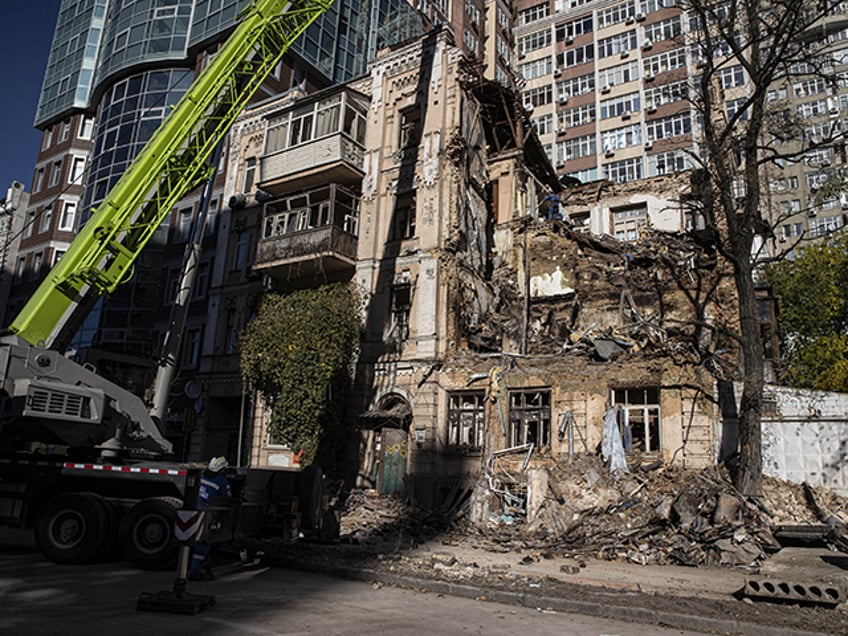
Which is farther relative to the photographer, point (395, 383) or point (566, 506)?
point (395, 383)

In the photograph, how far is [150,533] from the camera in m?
10.1

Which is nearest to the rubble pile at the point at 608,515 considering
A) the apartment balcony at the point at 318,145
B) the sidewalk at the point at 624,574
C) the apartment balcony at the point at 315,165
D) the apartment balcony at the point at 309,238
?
the sidewalk at the point at 624,574

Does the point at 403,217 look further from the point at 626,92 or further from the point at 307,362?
the point at 626,92

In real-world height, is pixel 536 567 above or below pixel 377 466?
below

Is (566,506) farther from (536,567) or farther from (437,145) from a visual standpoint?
(437,145)

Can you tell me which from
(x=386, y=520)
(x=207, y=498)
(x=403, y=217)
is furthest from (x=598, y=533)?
(x=403, y=217)

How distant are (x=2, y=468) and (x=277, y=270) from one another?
13556 mm

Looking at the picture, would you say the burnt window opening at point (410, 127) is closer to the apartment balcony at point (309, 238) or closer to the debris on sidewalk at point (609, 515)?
the apartment balcony at point (309, 238)

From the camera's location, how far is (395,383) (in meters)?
21.2

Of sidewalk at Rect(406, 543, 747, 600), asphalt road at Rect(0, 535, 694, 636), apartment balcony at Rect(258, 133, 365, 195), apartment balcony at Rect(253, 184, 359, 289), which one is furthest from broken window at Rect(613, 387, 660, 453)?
apartment balcony at Rect(258, 133, 365, 195)

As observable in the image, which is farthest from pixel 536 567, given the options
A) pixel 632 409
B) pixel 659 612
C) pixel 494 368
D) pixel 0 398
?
pixel 0 398

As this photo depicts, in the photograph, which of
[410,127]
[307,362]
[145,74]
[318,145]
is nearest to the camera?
[307,362]

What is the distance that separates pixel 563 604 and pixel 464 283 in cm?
1500

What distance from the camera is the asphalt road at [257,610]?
21.6 ft
